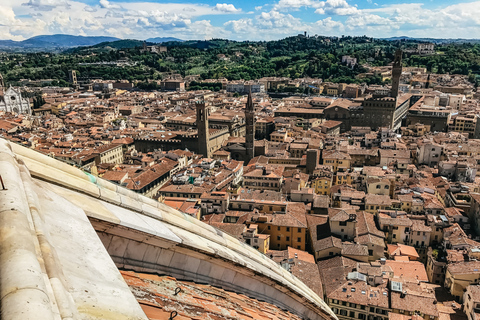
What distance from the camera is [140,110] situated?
249 feet

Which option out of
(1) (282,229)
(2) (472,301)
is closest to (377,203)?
(1) (282,229)

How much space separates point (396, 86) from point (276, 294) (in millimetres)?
60245

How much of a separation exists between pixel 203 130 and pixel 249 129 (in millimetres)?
5614

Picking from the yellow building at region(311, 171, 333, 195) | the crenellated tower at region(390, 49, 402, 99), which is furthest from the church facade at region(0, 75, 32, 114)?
the crenellated tower at region(390, 49, 402, 99)

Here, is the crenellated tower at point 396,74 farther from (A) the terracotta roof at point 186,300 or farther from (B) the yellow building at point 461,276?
(A) the terracotta roof at point 186,300

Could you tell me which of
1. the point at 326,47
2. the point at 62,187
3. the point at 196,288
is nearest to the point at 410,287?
the point at 196,288

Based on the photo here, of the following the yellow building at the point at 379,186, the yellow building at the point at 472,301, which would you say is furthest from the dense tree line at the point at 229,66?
the yellow building at the point at 472,301

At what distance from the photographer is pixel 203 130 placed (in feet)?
140

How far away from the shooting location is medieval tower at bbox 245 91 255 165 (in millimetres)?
41228

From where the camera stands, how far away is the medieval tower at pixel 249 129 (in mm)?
41228

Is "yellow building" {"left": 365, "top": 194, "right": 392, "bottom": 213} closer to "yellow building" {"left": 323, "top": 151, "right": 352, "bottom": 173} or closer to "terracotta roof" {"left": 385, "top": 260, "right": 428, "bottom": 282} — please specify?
"terracotta roof" {"left": 385, "top": 260, "right": 428, "bottom": 282}

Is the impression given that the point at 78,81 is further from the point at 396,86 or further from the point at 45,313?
the point at 45,313

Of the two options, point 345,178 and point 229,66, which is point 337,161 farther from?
point 229,66

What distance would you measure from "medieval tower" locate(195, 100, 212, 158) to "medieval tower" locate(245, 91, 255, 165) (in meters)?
4.85
